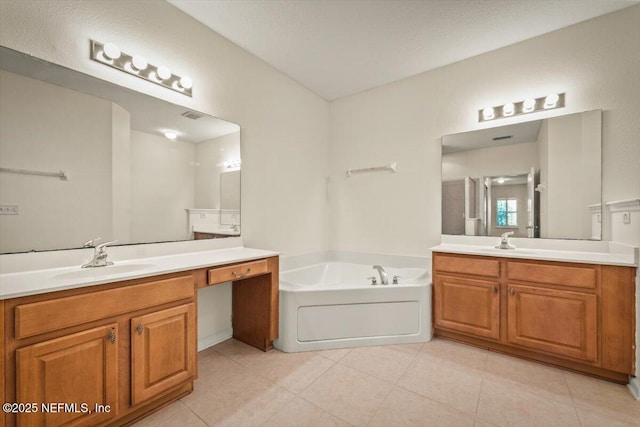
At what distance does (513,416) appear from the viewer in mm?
1517

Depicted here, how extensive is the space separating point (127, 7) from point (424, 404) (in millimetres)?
3095

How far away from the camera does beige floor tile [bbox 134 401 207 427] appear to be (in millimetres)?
1456

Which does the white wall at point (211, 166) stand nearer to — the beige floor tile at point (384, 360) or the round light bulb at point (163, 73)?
the round light bulb at point (163, 73)

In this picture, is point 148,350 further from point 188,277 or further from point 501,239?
point 501,239

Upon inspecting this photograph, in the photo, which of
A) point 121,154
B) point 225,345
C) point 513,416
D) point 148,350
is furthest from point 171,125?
point 513,416

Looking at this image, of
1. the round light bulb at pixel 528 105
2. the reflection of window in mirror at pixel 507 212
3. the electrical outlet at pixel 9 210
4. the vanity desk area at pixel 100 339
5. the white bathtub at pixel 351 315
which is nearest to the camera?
the vanity desk area at pixel 100 339

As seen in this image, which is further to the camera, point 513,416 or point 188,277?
point 188,277

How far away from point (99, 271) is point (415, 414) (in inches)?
77.1

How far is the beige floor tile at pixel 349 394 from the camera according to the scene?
5.11ft

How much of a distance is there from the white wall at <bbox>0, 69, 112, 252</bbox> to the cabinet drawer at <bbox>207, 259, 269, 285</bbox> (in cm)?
71

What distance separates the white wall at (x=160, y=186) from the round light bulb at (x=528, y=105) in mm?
2824

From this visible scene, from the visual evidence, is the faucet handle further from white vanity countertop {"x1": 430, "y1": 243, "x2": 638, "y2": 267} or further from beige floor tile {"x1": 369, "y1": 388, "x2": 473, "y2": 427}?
white vanity countertop {"x1": 430, "y1": 243, "x2": 638, "y2": 267}

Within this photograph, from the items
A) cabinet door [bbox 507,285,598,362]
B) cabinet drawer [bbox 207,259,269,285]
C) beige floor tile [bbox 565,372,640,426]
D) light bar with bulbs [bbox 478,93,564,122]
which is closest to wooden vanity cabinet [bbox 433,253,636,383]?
cabinet door [bbox 507,285,598,362]

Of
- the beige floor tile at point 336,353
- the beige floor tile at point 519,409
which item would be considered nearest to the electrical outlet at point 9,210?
the beige floor tile at point 336,353
